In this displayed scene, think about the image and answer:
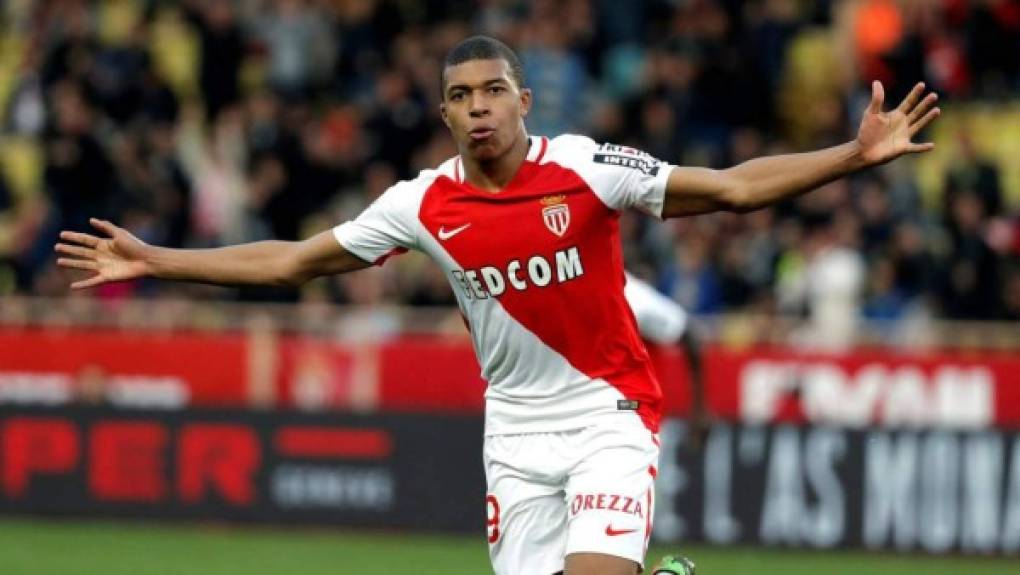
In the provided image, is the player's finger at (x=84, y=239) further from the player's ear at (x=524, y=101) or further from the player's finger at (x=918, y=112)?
the player's finger at (x=918, y=112)

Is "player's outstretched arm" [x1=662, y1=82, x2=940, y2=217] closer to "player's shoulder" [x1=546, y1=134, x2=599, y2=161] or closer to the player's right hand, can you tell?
"player's shoulder" [x1=546, y1=134, x2=599, y2=161]

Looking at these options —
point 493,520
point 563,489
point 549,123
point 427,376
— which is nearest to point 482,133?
point 563,489

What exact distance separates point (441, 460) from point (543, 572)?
8673 millimetres

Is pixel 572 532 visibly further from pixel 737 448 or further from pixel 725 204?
pixel 737 448

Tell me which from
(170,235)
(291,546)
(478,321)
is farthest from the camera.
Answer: (170,235)

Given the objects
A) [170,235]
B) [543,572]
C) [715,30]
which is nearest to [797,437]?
[715,30]

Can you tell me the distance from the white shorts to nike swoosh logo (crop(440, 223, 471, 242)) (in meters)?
0.78

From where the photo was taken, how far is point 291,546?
52.3ft

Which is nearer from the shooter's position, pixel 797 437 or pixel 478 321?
pixel 478 321

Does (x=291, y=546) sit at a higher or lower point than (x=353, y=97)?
lower

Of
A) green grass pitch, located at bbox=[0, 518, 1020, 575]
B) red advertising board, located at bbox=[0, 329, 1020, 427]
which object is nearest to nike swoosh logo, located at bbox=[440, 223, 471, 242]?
green grass pitch, located at bbox=[0, 518, 1020, 575]

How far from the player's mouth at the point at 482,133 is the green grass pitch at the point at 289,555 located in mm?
6819

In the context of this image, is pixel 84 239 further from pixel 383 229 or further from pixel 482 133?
pixel 482 133

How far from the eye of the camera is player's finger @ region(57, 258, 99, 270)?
312 inches
